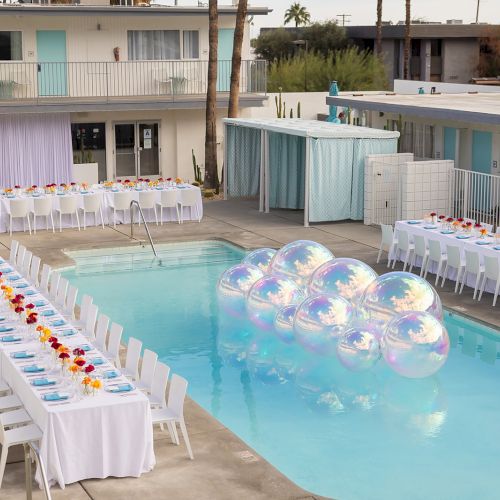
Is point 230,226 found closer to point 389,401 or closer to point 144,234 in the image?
Answer: point 144,234

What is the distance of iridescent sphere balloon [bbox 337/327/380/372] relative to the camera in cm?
1495

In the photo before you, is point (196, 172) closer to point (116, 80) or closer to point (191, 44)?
point (116, 80)

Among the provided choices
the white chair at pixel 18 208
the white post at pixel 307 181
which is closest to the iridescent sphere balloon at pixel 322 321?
the white post at pixel 307 181

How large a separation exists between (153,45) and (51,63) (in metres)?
3.61

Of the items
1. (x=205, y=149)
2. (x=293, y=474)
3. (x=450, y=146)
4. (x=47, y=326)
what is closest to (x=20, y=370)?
(x=47, y=326)

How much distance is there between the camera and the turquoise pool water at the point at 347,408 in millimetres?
12133

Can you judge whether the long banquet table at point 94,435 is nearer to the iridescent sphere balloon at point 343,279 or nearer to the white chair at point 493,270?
the iridescent sphere balloon at point 343,279

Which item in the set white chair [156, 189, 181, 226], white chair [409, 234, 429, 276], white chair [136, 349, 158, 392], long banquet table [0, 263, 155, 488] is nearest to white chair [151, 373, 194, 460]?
Result: long banquet table [0, 263, 155, 488]

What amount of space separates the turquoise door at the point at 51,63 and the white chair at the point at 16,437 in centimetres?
2286

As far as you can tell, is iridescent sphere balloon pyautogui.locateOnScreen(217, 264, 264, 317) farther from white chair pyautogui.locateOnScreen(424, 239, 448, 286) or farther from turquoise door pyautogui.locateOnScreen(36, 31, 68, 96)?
turquoise door pyautogui.locateOnScreen(36, 31, 68, 96)

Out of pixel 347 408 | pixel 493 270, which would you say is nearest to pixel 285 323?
pixel 347 408

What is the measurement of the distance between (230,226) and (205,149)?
7224 millimetres

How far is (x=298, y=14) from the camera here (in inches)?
3713

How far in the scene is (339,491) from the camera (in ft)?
38.3
